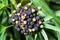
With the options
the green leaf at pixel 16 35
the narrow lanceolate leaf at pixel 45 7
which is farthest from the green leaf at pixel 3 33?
the narrow lanceolate leaf at pixel 45 7

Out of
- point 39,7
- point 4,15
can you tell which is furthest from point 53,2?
point 4,15

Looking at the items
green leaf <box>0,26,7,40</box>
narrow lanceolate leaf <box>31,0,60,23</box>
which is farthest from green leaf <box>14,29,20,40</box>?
narrow lanceolate leaf <box>31,0,60,23</box>

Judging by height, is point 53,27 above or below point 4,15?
below

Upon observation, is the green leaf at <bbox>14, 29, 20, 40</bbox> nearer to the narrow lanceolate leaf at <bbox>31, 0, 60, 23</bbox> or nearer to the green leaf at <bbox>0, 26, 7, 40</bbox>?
the green leaf at <bbox>0, 26, 7, 40</bbox>

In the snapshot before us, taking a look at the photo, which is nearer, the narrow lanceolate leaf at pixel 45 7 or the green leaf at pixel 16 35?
the narrow lanceolate leaf at pixel 45 7

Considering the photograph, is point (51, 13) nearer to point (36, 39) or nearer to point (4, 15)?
point (36, 39)

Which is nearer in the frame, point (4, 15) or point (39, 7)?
point (39, 7)

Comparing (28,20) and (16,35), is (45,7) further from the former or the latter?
(16,35)

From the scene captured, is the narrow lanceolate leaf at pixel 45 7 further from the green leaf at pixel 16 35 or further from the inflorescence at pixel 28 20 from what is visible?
the green leaf at pixel 16 35
